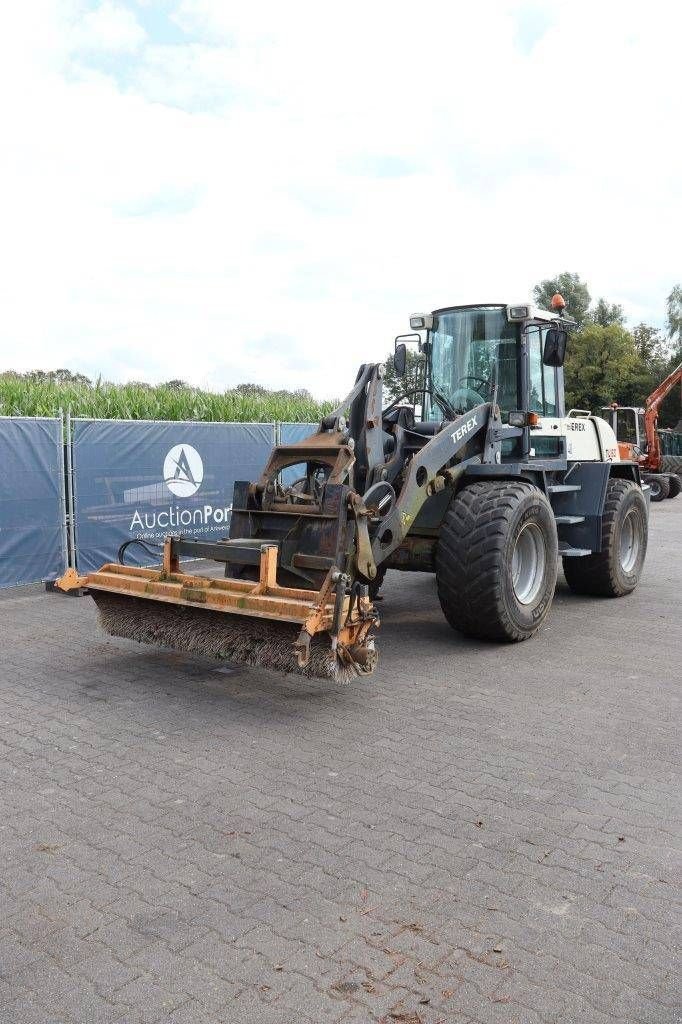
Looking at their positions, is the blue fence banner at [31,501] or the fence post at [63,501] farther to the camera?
the fence post at [63,501]

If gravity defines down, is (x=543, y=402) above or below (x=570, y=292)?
below

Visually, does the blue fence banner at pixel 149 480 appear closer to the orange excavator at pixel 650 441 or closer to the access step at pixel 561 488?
the access step at pixel 561 488

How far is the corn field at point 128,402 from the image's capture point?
589 inches

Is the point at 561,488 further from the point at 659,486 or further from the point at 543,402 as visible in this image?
the point at 659,486

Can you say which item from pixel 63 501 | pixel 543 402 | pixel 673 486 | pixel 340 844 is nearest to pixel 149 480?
pixel 63 501

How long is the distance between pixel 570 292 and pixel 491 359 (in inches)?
1737

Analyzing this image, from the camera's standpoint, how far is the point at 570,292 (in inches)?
1959

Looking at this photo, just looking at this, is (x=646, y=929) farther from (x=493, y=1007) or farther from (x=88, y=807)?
(x=88, y=807)

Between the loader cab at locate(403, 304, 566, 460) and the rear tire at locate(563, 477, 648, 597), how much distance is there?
1489 millimetres

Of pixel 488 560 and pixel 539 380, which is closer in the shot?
pixel 488 560

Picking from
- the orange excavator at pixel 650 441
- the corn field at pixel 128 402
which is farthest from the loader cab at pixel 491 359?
the orange excavator at pixel 650 441

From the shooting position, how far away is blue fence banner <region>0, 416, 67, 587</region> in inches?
387

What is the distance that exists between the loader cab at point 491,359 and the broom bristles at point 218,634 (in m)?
3.55

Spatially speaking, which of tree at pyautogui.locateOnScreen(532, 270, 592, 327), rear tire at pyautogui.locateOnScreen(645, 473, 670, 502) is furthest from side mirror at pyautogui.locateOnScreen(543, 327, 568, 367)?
tree at pyautogui.locateOnScreen(532, 270, 592, 327)
